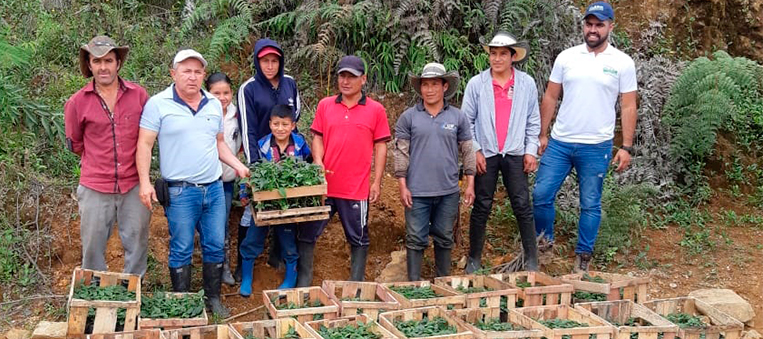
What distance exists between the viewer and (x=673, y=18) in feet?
32.8

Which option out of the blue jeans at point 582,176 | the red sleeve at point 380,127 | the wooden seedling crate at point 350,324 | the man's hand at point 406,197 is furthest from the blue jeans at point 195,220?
the blue jeans at point 582,176

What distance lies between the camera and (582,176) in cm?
655

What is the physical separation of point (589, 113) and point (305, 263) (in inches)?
105

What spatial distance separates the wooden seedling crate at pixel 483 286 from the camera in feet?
18.9

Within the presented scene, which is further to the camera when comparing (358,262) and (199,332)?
(358,262)

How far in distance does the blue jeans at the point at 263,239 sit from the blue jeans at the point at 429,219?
969 millimetres

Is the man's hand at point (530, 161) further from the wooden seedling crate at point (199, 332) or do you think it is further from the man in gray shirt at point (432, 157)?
the wooden seedling crate at point (199, 332)

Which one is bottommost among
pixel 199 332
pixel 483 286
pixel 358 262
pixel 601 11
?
pixel 199 332

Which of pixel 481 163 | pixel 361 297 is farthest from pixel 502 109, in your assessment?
pixel 361 297

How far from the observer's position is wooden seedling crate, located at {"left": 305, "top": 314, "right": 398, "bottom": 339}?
5.04 meters

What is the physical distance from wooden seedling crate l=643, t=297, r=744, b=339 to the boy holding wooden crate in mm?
2867

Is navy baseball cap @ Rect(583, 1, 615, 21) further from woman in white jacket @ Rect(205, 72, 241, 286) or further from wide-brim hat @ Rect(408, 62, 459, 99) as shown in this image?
woman in white jacket @ Rect(205, 72, 241, 286)

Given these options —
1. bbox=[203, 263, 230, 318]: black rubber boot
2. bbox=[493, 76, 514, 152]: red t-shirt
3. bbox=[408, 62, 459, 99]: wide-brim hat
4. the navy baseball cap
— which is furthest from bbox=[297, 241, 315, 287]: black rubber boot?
the navy baseball cap

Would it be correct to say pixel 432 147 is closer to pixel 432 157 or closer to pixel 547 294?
pixel 432 157
